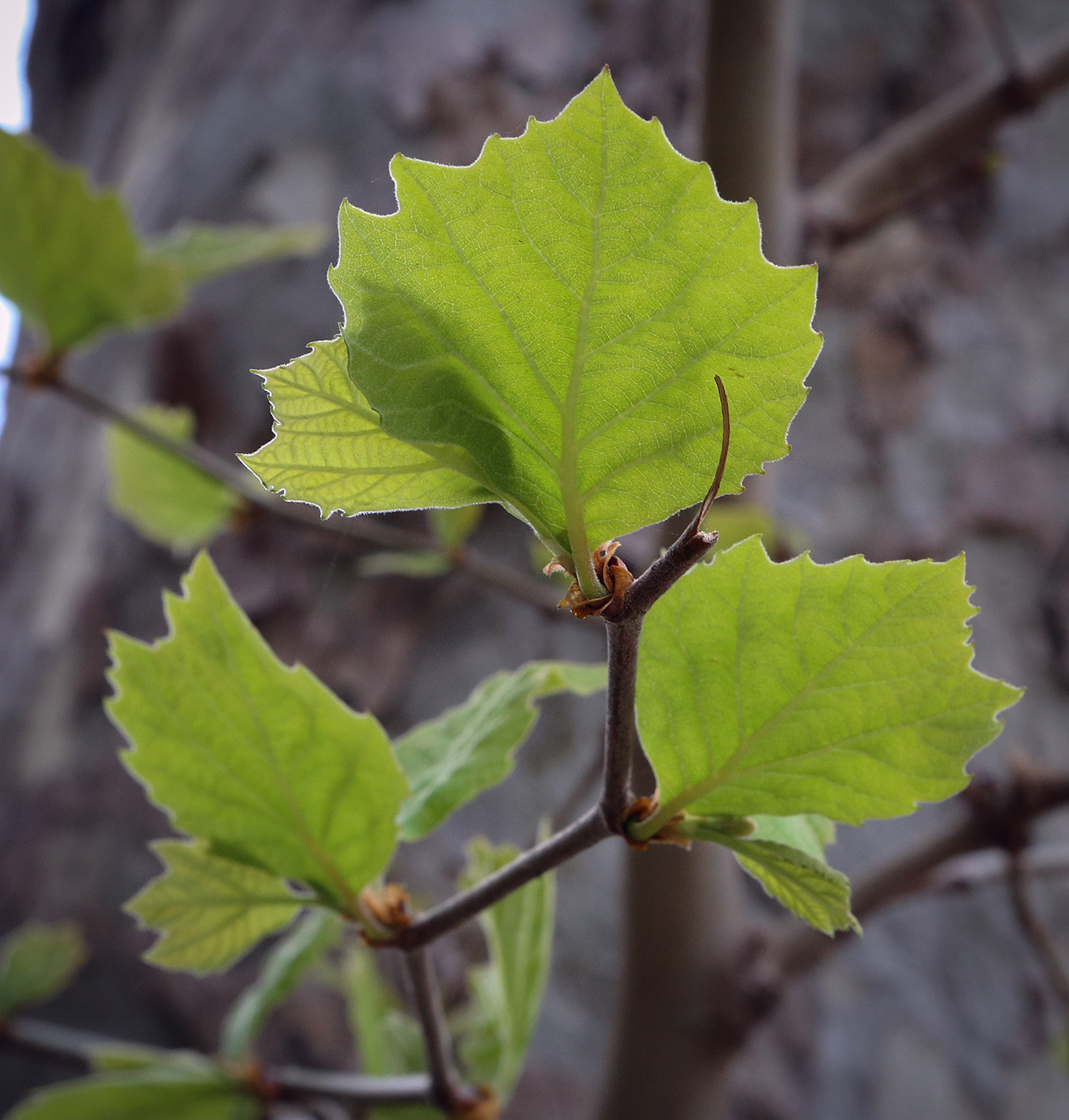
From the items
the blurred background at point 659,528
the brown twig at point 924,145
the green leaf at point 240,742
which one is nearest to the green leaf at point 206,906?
the green leaf at point 240,742

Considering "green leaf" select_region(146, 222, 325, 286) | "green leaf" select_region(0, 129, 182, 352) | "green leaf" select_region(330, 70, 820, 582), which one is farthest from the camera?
"green leaf" select_region(146, 222, 325, 286)

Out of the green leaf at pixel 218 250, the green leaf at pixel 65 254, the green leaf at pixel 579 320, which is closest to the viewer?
the green leaf at pixel 579 320

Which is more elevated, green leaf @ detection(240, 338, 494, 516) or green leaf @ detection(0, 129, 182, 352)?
green leaf @ detection(0, 129, 182, 352)

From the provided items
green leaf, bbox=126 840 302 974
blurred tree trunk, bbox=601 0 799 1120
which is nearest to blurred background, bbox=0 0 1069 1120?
blurred tree trunk, bbox=601 0 799 1120

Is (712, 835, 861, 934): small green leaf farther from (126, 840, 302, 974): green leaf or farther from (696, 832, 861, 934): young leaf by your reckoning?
(126, 840, 302, 974): green leaf

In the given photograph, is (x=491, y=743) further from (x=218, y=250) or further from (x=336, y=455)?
(x=218, y=250)

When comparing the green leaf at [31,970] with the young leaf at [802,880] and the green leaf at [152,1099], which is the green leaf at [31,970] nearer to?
the green leaf at [152,1099]

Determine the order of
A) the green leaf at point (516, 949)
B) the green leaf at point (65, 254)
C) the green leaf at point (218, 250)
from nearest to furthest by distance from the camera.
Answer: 1. the green leaf at point (516, 949)
2. the green leaf at point (65, 254)
3. the green leaf at point (218, 250)

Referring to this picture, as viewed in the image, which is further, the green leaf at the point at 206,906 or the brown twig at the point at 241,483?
the brown twig at the point at 241,483
